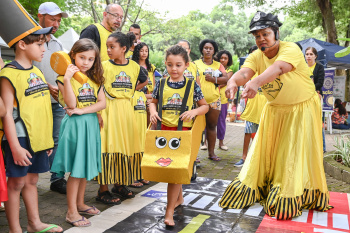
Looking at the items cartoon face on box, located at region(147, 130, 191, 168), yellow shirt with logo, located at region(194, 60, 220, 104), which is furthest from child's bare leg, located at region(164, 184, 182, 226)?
yellow shirt with logo, located at region(194, 60, 220, 104)

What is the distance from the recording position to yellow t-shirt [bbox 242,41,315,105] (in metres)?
3.54

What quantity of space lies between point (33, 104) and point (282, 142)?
8.52 feet

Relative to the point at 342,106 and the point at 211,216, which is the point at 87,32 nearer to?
the point at 211,216

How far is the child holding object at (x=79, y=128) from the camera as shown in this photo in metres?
3.26

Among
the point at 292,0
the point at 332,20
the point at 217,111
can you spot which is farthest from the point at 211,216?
the point at 292,0

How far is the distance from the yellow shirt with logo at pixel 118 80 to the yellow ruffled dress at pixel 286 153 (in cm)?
136

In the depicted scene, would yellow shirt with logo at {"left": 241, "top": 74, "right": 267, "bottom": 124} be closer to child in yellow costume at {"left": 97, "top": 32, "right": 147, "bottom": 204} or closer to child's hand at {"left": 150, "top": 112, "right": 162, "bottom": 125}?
child in yellow costume at {"left": 97, "top": 32, "right": 147, "bottom": 204}

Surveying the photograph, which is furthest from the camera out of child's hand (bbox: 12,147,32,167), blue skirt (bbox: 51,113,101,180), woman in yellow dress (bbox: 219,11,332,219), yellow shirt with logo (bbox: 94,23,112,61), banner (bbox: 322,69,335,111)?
banner (bbox: 322,69,335,111)

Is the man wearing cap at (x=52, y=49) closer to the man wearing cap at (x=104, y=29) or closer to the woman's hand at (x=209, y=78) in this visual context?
the man wearing cap at (x=104, y=29)

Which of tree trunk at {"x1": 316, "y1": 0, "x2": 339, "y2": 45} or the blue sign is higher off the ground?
tree trunk at {"x1": 316, "y1": 0, "x2": 339, "y2": 45}

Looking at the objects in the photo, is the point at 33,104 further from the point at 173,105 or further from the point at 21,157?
the point at 173,105

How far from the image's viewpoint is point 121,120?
13.3 feet

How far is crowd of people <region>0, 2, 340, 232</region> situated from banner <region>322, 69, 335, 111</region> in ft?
26.4

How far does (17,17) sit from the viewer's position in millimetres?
2758
